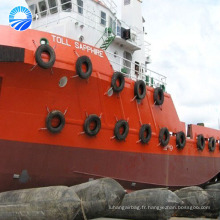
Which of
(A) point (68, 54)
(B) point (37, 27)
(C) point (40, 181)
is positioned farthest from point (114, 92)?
(B) point (37, 27)

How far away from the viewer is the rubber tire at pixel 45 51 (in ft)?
24.1

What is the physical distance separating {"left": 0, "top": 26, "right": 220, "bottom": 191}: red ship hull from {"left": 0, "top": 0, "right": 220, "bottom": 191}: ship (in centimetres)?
2

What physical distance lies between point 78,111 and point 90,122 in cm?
45

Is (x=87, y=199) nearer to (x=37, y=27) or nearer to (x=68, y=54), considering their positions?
(x=68, y=54)

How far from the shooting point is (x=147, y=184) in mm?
10469

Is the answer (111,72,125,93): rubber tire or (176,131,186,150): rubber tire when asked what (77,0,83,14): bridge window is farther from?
(176,131,186,150): rubber tire

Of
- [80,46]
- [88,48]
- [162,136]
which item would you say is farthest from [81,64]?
[162,136]

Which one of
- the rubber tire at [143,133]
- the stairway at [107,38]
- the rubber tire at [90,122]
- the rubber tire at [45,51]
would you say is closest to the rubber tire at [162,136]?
the rubber tire at [143,133]

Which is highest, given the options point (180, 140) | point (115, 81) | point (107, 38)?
point (107, 38)

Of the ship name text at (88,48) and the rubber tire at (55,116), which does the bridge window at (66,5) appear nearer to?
the ship name text at (88,48)

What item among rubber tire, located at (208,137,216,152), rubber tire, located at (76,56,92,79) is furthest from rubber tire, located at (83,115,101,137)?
rubber tire, located at (208,137,216,152)

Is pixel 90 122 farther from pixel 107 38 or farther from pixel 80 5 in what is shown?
pixel 80 5

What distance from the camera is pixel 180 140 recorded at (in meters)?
12.6

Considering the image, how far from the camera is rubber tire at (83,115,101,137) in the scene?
839 cm
